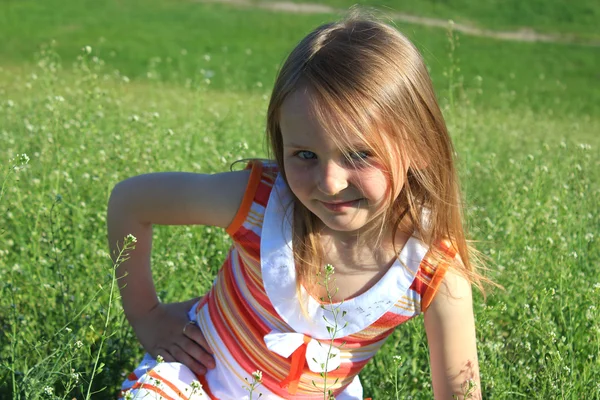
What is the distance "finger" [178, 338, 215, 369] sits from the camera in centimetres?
271

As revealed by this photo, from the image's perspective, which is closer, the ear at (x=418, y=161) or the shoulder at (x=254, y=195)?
the ear at (x=418, y=161)

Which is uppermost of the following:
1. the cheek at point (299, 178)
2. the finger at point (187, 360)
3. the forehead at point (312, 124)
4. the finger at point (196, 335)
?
the forehead at point (312, 124)

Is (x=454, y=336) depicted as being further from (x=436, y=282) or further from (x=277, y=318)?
(x=277, y=318)

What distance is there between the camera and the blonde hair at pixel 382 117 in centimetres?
232

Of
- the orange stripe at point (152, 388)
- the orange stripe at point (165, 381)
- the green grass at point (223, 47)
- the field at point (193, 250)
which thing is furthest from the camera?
the green grass at point (223, 47)

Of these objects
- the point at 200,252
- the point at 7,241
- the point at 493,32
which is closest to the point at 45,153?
the point at 7,241

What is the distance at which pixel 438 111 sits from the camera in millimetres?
2541

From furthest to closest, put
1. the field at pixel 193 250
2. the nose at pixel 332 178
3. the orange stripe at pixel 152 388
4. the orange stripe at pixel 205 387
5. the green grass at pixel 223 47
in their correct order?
the green grass at pixel 223 47 < the field at pixel 193 250 < the orange stripe at pixel 205 387 < the orange stripe at pixel 152 388 < the nose at pixel 332 178

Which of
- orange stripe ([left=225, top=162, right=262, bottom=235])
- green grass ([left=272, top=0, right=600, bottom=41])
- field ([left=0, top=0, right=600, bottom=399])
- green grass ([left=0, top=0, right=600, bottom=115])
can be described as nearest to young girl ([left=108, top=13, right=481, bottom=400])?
orange stripe ([left=225, top=162, right=262, bottom=235])

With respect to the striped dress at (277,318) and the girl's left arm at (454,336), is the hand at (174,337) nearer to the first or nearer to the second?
the striped dress at (277,318)

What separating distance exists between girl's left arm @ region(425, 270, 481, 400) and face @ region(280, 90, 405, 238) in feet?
1.10

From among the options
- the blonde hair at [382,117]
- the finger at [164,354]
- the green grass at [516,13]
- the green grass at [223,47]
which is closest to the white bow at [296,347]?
the blonde hair at [382,117]

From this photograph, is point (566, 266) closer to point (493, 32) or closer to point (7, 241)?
point (7, 241)

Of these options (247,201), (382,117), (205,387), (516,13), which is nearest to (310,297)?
(247,201)
